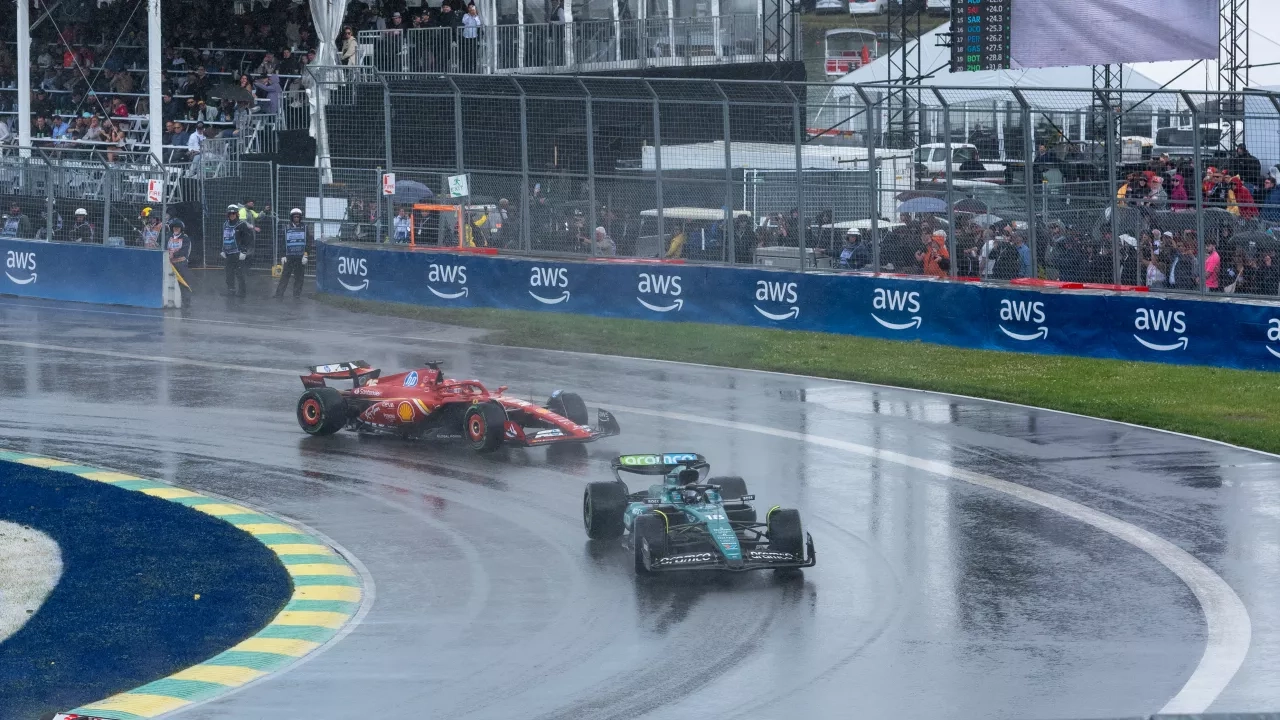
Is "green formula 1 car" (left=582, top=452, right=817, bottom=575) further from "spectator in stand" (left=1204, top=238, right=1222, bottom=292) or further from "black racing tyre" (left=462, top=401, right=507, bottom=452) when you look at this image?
"spectator in stand" (left=1204, top=238, right=1222, bottom=292)

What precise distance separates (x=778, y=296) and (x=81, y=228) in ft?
44.7

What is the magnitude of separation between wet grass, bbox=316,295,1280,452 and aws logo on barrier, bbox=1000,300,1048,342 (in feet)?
1.03

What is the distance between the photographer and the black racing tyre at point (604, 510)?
39.0 feet

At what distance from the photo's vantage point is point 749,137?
24891 millimetres

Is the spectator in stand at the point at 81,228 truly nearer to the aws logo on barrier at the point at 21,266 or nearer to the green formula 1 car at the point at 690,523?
the aws logo on barrier at the point at 21,266

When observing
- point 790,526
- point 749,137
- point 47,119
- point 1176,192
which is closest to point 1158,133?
point 1176,192

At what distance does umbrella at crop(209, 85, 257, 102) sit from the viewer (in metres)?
37.3

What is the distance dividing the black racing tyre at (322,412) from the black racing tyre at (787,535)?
20.8 feet

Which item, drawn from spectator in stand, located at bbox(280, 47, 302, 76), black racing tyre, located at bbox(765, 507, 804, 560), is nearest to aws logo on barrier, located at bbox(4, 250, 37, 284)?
spectator in stand, located at bbox(280, 47, 302, 76)

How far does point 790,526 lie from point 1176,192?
38.1ft

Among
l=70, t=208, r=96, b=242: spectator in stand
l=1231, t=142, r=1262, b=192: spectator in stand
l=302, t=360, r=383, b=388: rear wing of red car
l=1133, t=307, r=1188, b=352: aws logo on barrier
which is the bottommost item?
l=302, t=360, r=383, b=388: rear wing of red car

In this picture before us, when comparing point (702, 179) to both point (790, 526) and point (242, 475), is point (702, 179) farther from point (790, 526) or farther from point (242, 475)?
point (790, 526)

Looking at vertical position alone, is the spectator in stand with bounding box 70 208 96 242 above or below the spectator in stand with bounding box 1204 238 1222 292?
above

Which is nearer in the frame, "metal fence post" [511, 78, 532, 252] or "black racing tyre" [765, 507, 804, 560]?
"black racing tyre" [765, 507, 804, 560]
